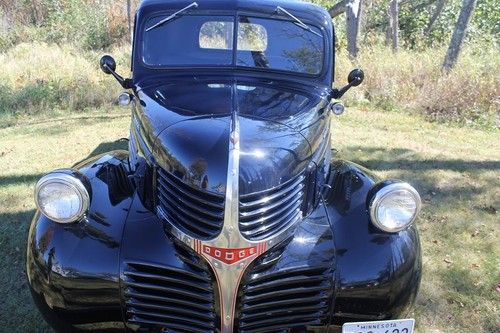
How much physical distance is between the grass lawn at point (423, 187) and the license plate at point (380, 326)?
4.51 ft

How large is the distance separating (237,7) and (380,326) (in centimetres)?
257

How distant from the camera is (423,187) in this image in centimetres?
602

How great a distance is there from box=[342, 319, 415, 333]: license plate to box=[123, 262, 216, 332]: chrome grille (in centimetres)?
66

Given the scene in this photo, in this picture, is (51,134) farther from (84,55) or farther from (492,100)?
A: (492,100)

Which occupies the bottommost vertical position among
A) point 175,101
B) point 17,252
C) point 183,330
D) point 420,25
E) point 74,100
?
point 420,25

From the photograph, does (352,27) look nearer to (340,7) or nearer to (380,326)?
(340,7)

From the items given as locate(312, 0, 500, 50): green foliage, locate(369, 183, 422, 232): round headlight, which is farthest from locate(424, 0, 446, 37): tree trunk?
locate(369, 183, 422, 232): round headlight

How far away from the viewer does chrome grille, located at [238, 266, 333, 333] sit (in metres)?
2.58

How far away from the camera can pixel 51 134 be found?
7695 mm

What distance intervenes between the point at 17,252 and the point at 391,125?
591 centimetres

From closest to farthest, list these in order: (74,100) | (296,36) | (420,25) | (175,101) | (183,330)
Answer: (183,330), (175,101), (296,36), (74,100), (420,25)

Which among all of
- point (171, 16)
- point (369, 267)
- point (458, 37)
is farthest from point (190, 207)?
point (458, 37)

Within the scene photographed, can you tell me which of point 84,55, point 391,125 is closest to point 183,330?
point 391,125

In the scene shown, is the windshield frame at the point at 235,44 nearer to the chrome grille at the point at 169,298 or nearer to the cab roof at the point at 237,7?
the cab roof at the point at 237,7
